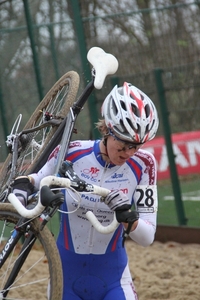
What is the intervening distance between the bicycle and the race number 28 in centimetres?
51

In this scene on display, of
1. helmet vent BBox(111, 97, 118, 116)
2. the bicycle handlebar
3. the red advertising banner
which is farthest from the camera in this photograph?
the red advertising banner

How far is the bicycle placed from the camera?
362cm

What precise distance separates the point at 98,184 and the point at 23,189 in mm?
474

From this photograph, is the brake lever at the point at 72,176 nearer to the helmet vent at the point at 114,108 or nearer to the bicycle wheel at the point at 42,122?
the helmet vent at the point at 114,108

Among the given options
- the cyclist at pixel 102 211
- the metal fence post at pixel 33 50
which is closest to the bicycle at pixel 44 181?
the cyclist at pixel 102 211

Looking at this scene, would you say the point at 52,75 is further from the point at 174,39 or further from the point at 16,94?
the point at 174,39

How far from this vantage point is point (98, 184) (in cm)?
430

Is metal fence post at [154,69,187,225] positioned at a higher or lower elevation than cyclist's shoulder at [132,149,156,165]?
lower

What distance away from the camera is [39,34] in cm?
920

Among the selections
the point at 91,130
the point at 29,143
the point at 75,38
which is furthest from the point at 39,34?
the point at 29,143

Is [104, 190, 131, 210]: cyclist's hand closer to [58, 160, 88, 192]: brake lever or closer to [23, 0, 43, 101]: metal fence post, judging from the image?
[58, 160, 88, 192]: brake lever

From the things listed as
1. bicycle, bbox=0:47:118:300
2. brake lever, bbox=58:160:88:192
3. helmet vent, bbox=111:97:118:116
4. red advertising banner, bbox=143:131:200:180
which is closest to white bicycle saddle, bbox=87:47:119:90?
bicycle, bbox=0:47:118:300

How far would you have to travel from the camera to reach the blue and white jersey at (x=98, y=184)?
4301 millimetres

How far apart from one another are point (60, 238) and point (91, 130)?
14.9 feet
